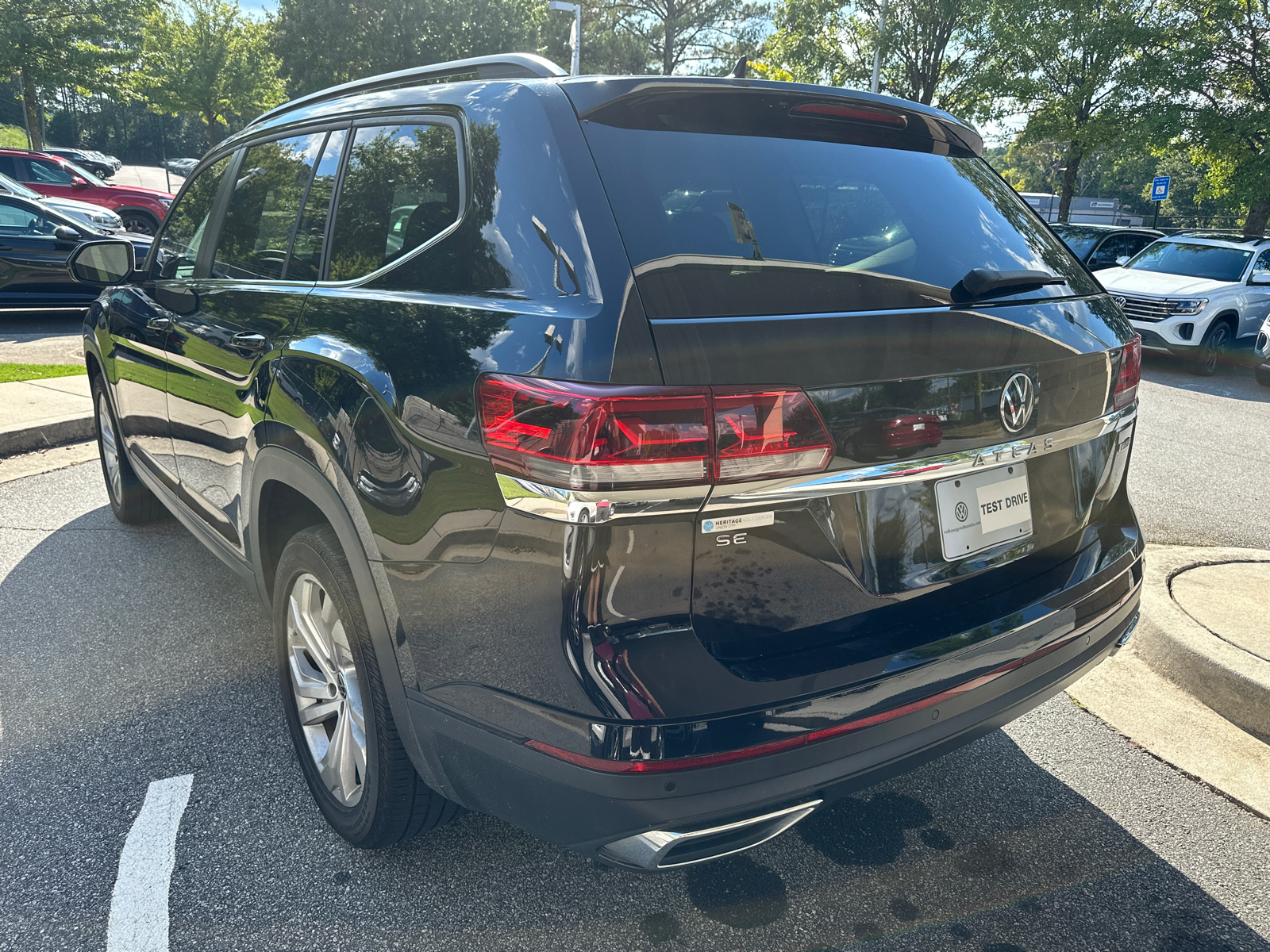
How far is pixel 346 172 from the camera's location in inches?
99.7

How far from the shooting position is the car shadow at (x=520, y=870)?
86.1 inches

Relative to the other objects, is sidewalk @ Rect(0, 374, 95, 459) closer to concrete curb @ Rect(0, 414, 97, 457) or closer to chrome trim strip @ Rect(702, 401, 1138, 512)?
concrete curb @ Rect(0, 414, 97, 457)

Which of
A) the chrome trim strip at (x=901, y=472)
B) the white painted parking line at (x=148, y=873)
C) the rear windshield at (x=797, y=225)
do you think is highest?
the rear windshield at (x=797, y=225)

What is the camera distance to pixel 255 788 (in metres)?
2.70

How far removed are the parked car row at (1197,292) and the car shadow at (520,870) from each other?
8.96 meters

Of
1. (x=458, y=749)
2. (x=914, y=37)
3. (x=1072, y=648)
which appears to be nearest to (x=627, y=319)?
(x=458, y=749)

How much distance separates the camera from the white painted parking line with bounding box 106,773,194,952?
7.02ft

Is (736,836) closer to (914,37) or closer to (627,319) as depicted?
(627,319)

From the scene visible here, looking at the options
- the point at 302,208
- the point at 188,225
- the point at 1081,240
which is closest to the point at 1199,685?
the point at 302,208

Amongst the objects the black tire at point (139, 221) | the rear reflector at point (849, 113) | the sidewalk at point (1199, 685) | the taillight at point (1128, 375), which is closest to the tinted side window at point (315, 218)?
the rear reflector at point (849, 113)

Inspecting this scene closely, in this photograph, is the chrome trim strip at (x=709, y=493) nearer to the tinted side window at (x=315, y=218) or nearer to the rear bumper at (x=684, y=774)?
the rear bumper at (x=684, y=774)

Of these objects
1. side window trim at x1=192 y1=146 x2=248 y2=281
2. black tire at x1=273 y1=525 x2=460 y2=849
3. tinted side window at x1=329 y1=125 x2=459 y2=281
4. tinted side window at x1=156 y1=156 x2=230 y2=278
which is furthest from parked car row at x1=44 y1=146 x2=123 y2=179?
black tire at x1=273 y1=525 x2=460 y2=849

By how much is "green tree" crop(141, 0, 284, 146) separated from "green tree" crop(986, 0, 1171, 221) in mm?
31306

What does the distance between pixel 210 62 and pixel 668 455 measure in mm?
47283
